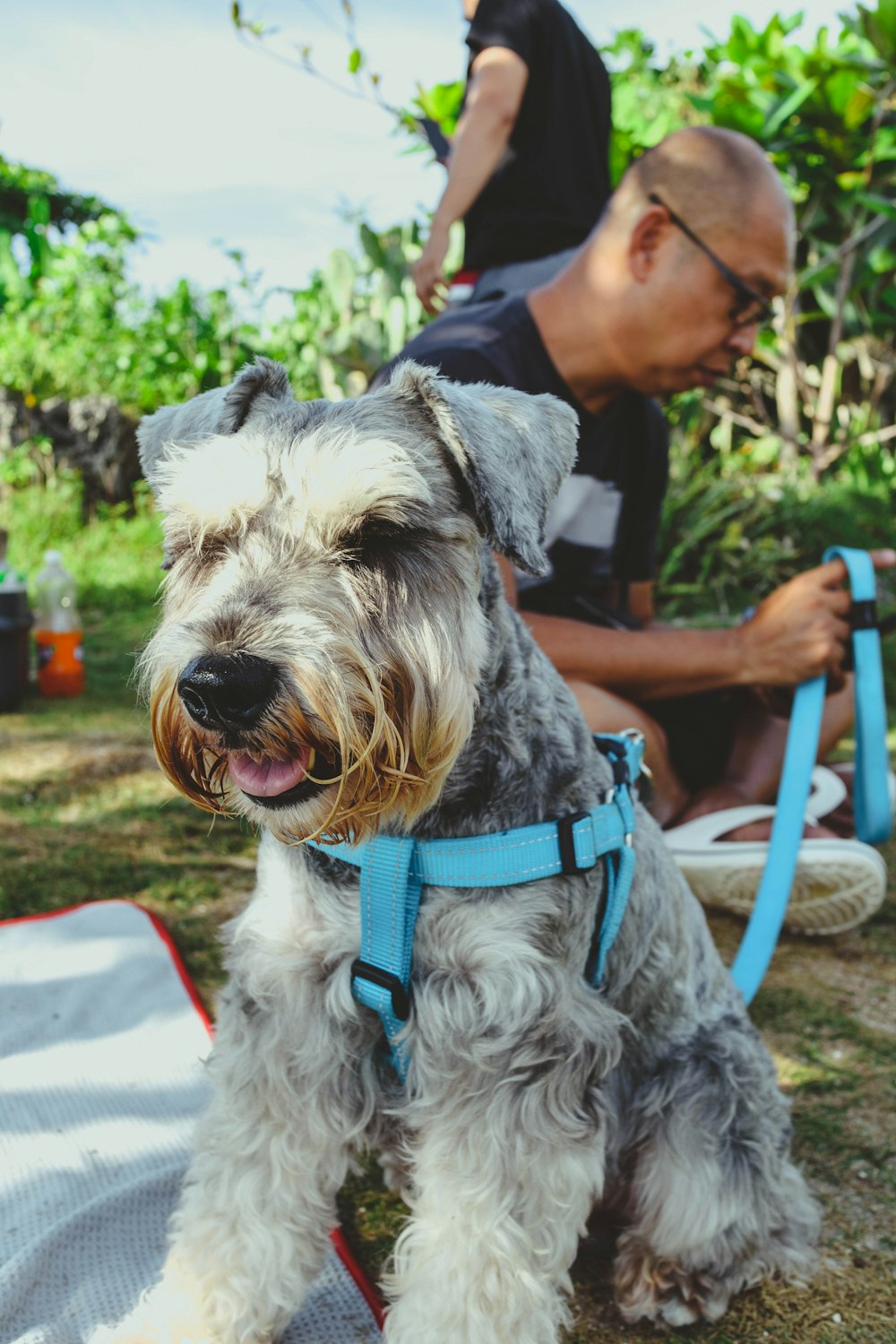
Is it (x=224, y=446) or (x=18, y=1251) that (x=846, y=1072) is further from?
(x=224, y=446)

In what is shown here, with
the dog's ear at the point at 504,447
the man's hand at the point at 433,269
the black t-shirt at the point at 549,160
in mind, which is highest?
the black t-shirt at the point at 549,160

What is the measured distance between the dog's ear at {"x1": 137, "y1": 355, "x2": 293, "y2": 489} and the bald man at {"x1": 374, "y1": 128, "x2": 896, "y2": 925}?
3.81 ft

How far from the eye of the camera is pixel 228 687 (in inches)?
66.9

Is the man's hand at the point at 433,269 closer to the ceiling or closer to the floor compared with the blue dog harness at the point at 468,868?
closer to the ceiling

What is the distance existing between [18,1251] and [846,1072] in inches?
92.2

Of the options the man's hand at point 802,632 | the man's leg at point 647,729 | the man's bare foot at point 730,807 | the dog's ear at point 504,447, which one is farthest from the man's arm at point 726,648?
the dog's ear at point 504,447

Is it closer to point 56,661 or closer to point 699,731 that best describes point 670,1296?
point 699,731

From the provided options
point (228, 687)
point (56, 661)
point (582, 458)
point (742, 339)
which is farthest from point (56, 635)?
point (228, 687)

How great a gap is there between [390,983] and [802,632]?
2491 millimetres

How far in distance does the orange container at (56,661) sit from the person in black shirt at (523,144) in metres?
3.20

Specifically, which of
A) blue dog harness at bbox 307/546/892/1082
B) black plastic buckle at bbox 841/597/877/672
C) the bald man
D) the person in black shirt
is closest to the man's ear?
the bald man

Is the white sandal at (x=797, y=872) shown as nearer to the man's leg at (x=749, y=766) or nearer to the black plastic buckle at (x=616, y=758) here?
the man's leg at (x=749, y=766)

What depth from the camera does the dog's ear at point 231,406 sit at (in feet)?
7.27

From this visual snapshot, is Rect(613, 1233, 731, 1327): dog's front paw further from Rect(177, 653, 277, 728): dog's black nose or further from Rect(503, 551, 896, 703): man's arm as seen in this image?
Rect(503, 551, 896, 703): man's arm
